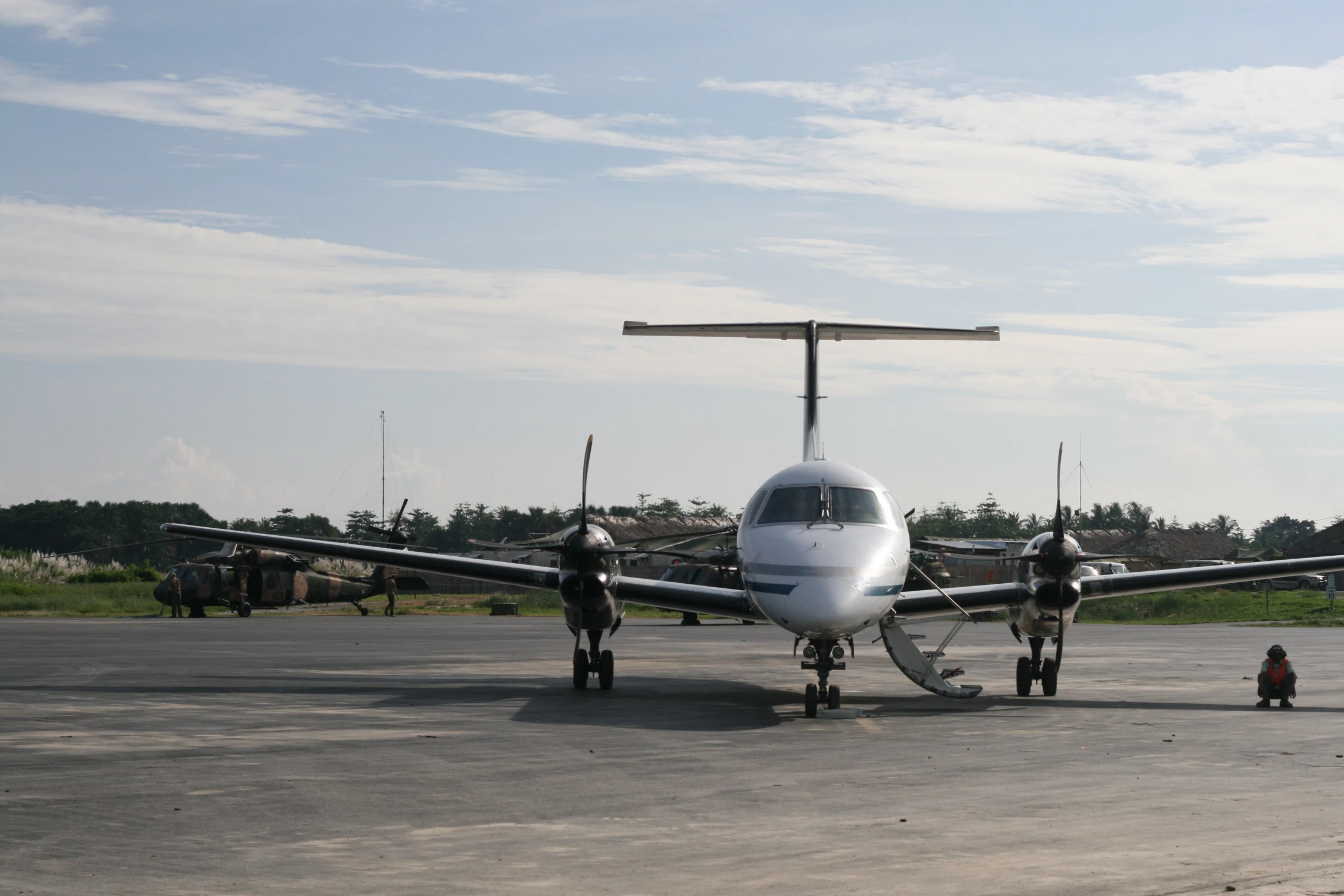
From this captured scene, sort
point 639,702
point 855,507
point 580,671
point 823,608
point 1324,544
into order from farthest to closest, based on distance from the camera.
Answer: point 1324,544, point 580,671, point 639,702, point 855,507, point 823,608

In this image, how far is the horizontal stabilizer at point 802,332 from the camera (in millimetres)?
21922

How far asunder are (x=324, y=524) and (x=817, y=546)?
102m

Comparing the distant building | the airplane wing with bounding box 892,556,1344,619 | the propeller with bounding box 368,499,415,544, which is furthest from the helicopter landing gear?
the distant building

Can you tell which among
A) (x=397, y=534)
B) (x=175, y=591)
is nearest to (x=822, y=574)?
(x=397, y=534)

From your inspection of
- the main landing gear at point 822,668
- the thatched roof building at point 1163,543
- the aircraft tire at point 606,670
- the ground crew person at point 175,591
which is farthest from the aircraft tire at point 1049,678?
the thatched roof building at point 1163,543

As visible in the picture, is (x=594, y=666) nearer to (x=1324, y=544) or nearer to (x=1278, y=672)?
(x=1278, y=672)

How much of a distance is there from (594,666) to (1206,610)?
49575 millimetres

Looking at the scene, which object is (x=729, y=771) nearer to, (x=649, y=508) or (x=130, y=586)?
(x=130, y=586)

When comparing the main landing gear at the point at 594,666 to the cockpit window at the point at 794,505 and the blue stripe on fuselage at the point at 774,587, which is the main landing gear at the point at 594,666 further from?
the blue stripe on fuselage at the point at 774,587

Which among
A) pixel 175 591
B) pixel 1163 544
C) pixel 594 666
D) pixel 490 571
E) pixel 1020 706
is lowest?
pixel 175 591

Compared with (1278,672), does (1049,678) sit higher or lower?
lower

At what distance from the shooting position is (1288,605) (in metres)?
64.3

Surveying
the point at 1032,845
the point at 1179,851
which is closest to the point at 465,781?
the point at 1032,845

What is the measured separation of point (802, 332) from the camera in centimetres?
2273
